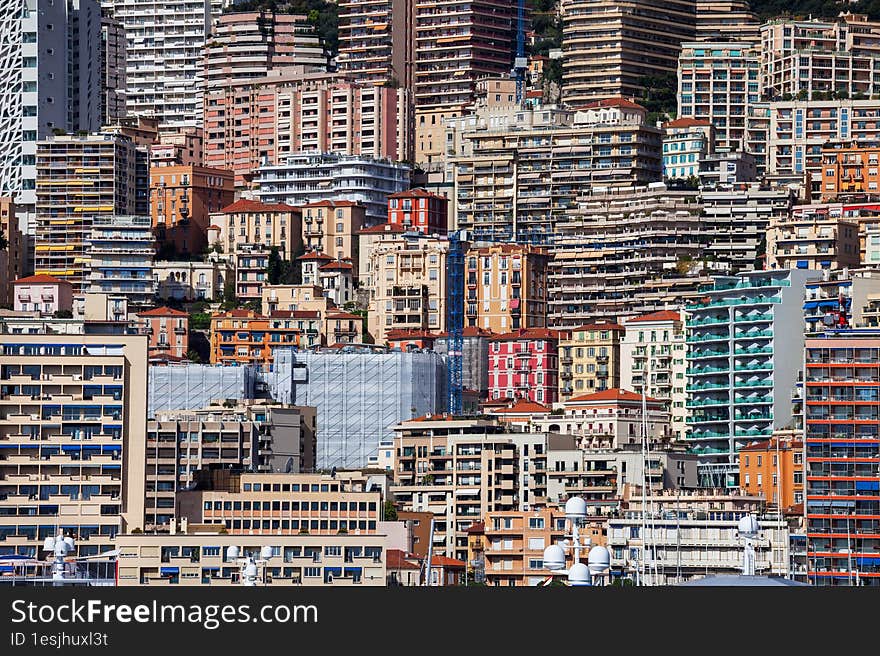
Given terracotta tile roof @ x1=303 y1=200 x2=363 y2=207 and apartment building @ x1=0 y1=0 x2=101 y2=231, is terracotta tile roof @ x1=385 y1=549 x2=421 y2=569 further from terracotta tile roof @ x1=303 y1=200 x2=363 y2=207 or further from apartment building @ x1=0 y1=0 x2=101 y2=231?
apartment building @ x1=0 y1=0 x2=101 y2=231

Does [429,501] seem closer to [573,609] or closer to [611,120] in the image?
[611,120]

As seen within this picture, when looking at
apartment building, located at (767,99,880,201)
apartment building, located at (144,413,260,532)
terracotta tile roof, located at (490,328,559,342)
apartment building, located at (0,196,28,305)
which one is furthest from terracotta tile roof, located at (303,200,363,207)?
apartment building, located at (144,413,260,532)

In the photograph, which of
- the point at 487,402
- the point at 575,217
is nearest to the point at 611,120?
the point at 575,217

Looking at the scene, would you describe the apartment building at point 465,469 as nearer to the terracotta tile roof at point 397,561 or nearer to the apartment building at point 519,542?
the apartment building at point 519,542

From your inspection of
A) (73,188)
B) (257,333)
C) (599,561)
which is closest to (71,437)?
(599,561)

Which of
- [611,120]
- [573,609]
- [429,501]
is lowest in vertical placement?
[429,501]

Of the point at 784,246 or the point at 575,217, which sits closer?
the point at 784,246

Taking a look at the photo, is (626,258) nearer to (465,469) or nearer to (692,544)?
(465,469)

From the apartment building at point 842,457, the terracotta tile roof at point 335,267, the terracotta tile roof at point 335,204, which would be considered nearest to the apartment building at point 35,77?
the terracotta tile roof at point 335,204
